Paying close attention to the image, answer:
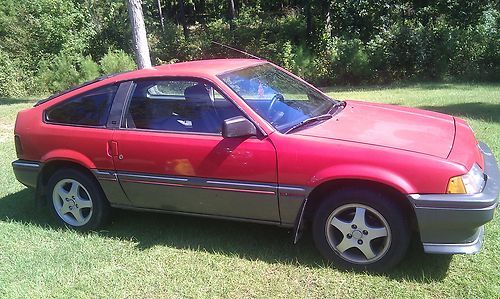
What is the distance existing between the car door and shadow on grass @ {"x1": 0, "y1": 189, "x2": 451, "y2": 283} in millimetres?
350

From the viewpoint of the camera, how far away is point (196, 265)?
13.1ft

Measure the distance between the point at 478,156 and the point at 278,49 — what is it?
1771 centimetres

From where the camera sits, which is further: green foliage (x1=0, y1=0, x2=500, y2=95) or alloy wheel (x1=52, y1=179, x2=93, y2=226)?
green foliage (x1=0, y1=0, x2=500, y2=95)

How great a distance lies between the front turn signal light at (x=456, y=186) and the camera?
10.8 feet

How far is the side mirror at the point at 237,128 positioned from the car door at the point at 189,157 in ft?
0.28

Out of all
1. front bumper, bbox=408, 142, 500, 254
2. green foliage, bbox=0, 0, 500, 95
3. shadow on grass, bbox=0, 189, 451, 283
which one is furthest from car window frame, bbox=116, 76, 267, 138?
green foliage, bbox=0, 0, 500, 95

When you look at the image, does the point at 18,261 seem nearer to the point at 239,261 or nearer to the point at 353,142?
the point at 239,261

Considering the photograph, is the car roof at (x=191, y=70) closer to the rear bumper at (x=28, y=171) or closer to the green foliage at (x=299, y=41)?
the rear bumper at (x=28, y=171)

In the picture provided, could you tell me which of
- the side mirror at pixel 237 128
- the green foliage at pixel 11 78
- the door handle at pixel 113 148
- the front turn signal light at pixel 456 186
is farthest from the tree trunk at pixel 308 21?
the front turn signal light at pixel 456 186

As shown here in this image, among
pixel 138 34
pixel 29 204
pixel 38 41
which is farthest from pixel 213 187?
pixel 38 41

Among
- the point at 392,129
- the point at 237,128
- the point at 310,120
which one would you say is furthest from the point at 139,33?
the point at 392,129

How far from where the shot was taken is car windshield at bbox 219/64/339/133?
Answer: 13.1ft

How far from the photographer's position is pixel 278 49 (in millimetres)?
20984

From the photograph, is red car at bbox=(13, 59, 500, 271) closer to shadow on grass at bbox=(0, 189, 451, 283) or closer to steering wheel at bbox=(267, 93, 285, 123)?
steering wheel at bbox=(267, 93, 285, 123)
